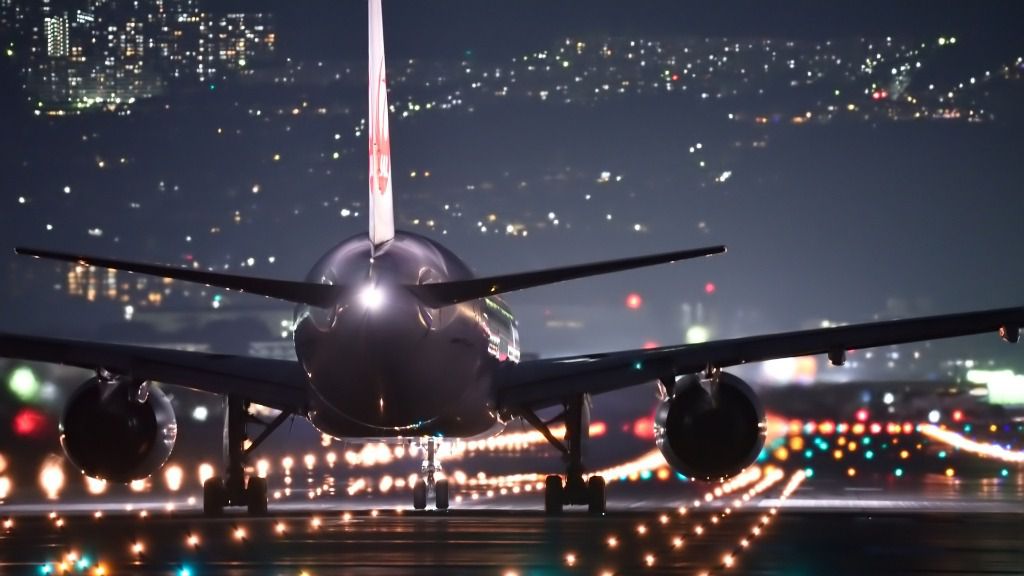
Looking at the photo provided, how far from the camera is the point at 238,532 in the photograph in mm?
28312

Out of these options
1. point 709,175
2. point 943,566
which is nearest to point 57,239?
point 709,175

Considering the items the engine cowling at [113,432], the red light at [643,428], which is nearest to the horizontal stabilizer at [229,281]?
the engine cowling at [113,432]

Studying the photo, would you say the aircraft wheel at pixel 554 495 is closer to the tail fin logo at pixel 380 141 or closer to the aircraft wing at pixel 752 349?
the aircraft wing at pixel 752 349

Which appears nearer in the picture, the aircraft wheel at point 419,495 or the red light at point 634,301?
the aircraft wheel at point 419,495

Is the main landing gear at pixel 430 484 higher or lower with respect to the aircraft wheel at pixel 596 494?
higher

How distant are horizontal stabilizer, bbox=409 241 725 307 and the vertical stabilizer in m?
2.09

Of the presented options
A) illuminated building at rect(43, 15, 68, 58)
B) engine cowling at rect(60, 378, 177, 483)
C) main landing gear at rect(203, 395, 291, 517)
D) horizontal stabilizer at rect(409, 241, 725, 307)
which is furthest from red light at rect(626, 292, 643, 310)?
illuminated building at rect(43, 15, 68, 58)

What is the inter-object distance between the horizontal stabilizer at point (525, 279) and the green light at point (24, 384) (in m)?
20.8

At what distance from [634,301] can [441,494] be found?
46.5 metres

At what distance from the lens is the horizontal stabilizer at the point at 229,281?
92.3ft

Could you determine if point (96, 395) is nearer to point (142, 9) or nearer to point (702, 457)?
point (702, 457)

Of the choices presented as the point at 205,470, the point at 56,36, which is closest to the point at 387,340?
the point at 205,470

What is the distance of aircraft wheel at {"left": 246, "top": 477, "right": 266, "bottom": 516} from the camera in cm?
3519

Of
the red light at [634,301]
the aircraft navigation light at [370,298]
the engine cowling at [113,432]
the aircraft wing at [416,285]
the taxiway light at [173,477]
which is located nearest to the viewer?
the aircraft wing at [416,285]
